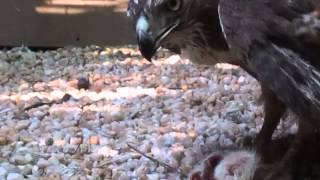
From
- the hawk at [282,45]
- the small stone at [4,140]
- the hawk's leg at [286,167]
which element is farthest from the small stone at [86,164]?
the hawk's leg at [286,167]

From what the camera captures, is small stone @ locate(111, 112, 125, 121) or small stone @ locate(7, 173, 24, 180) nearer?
small stone @ locate(7, 173, 24, 180)

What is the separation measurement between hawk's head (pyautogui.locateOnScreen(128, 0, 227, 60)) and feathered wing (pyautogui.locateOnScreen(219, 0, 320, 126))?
1.22ft

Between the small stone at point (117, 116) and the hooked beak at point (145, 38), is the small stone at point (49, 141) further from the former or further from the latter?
the hooked beak at point (145, 38)

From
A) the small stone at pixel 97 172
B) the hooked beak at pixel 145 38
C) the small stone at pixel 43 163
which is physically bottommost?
the small stone at pixel 43 163

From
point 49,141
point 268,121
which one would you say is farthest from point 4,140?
point 268,121

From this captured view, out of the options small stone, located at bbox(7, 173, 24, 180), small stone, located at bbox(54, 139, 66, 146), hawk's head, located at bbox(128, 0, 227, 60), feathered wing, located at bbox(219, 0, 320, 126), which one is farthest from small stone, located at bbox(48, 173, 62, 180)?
feathered wing, located at bbox(219, 0, 320, 126)

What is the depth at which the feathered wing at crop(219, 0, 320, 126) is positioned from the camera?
216 centimetres

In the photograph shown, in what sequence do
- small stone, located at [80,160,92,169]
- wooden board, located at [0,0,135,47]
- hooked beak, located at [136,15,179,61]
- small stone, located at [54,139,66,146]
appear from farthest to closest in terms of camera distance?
wooden board, located at [0,0,135,47] < small stone, located at [54,139,66,146] < small stone, located at [80,160,92,169] < hooked beak, located at [136,15,179,61]

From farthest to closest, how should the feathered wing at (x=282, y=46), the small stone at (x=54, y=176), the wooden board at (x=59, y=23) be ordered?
the wooden board at (x=59, y=23) → the small stone at (x=54, y=176) → the feathered wing at (x=282, y=46)

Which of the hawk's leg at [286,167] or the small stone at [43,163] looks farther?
the small stone at [43,163]

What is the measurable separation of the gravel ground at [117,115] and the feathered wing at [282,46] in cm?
69

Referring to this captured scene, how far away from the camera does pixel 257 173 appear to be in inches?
105

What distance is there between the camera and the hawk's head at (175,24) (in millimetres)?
2604

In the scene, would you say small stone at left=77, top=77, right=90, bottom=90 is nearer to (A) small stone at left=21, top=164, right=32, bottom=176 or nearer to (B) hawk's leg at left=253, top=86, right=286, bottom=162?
(A) small stone at left=21, top=164, right=32, bottom=176
